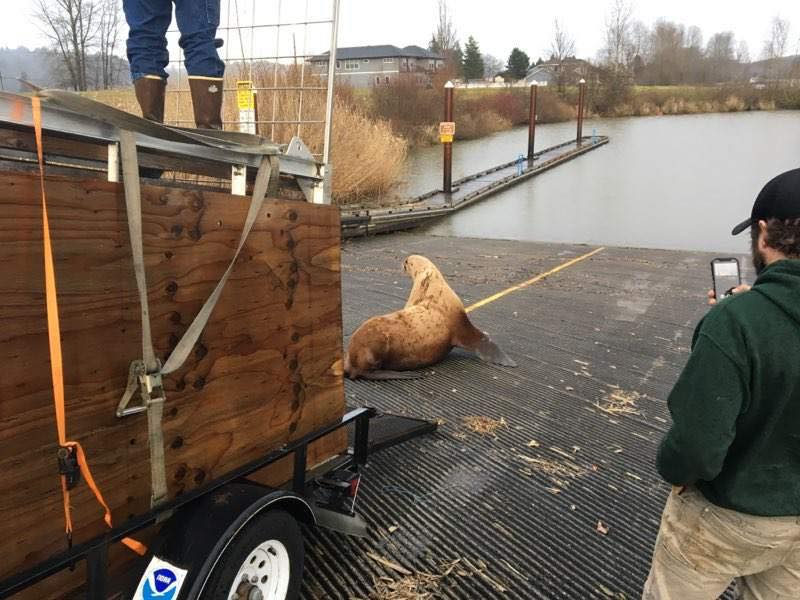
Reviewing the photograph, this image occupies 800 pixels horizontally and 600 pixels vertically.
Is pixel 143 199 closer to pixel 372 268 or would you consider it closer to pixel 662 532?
pixel 662 532

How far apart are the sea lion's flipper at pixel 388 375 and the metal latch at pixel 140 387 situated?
282 centimetres

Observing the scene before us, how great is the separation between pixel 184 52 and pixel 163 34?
0.22 meters

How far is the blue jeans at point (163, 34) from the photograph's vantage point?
2.93 m

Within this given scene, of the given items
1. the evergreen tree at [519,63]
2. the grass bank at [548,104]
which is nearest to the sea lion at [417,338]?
the grass bank at [548,104]

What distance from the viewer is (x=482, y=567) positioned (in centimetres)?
239

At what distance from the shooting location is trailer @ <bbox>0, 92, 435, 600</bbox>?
140 cm

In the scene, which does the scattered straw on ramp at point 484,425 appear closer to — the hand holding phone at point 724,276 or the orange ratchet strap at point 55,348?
the hand holding phone at point 724,276

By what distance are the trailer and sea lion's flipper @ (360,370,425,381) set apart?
6.76 ft

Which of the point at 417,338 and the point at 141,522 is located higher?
the point at 141,522

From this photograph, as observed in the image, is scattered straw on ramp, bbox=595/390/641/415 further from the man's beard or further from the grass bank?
the grass bank

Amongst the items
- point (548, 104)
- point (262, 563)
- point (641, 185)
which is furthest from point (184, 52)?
point (548, 104)

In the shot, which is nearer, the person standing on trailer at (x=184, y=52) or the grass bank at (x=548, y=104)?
the person standing on trailer at (x=184, y=52)

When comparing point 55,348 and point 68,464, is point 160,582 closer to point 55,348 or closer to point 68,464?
point 68,464

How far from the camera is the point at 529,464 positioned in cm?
321
